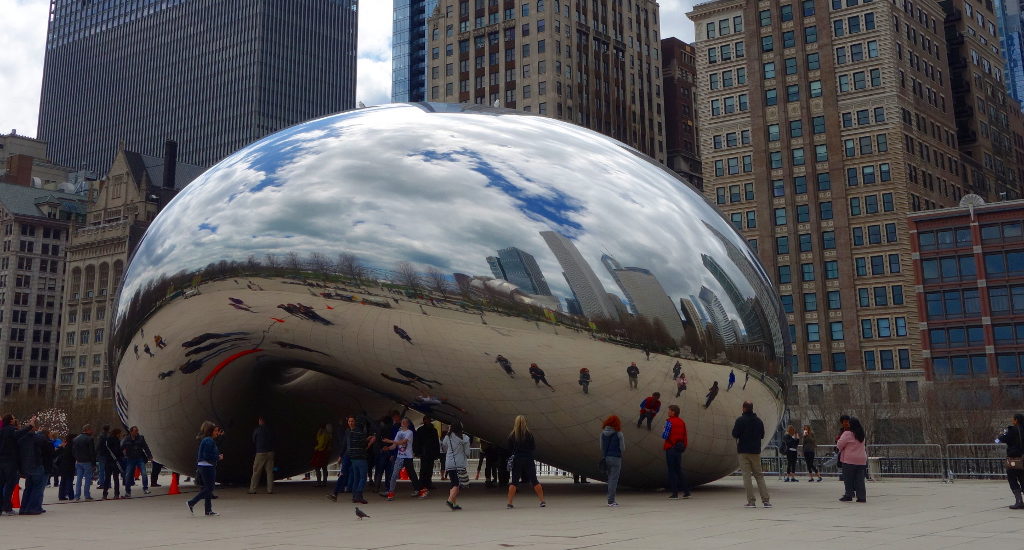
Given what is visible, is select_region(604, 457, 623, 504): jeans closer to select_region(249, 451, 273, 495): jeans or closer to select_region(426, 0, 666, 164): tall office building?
select_region(249, 451, 273, 495): jeans

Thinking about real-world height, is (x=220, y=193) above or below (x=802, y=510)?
above

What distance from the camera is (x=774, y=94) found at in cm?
9362

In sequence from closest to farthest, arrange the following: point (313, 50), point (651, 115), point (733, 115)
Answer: point (733, 115), point (651, 115), point (313, 50)

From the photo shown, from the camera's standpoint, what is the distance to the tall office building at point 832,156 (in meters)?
86.8

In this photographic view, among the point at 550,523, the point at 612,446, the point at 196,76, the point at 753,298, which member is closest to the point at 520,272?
the point at 612,446

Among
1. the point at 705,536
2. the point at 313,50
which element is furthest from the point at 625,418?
the point at 313,50

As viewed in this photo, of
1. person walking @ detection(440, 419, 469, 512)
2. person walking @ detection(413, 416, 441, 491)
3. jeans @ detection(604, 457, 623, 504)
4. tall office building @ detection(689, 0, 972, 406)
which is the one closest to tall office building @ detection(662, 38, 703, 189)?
tall office building @ detection(689, 0, 972, 406)

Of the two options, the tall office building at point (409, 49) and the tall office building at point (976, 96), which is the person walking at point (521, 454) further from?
the tall office building at point (409, 49)

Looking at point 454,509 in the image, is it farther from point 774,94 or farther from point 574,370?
point 774,94

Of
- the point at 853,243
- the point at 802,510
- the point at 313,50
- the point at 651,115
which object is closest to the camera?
the point at 802,510

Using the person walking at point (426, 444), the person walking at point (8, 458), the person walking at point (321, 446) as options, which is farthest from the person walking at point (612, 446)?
the person walking at point (8, 458)

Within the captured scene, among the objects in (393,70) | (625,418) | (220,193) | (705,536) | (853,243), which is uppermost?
(393,70)

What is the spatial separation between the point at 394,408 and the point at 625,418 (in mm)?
6143

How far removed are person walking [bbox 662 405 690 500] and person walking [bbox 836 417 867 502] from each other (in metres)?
2.32
